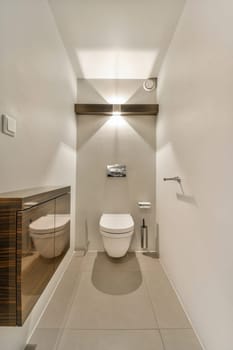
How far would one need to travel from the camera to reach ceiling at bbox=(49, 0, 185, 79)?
4.93 feet

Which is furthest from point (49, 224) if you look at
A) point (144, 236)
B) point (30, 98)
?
point (144, 236)

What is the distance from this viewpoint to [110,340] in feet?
3.96

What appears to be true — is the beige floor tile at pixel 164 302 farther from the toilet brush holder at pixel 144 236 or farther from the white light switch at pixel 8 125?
the white light switch at pixel 8 125

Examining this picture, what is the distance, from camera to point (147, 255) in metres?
2.42

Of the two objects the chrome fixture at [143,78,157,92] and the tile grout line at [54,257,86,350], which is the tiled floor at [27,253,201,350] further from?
the chrome fixture at [143,78,157,92]

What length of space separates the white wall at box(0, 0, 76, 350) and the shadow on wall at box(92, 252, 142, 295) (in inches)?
21.5

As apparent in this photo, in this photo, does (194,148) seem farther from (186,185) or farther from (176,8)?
(176,8)

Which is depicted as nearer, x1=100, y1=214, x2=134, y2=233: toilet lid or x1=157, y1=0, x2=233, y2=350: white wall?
x1=157, y1=0, x2=233, y2=350: white wall

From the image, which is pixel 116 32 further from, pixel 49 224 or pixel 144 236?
pixel 144 236

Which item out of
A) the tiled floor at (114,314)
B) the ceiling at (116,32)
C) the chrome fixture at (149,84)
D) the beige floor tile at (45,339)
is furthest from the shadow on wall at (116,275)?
the ceiling at (116,32)

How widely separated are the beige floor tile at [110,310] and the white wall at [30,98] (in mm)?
302

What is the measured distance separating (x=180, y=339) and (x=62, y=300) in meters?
0.93

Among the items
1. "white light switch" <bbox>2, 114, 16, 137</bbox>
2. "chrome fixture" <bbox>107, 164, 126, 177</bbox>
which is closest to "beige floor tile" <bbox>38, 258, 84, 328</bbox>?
"chrome fixture" <bbox>107, 164, 126, 177</bbox>

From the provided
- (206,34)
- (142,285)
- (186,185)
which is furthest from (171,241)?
(206,34)
